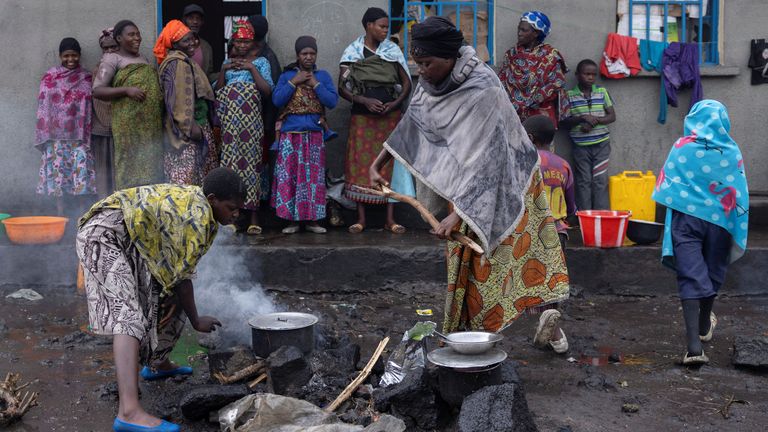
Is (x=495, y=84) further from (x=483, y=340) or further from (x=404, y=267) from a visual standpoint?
(x=404, y=267)

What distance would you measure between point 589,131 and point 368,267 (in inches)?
116

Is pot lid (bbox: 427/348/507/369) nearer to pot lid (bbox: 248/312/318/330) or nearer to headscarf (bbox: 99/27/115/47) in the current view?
pot lid (bbox: 248/312/318/330)

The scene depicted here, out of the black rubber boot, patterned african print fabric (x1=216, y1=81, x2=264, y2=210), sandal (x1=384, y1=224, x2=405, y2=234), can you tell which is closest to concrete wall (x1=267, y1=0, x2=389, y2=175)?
patterned african print fabric (x1=216, y1=81, x2=264, y2=210)

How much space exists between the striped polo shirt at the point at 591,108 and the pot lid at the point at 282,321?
478 cm

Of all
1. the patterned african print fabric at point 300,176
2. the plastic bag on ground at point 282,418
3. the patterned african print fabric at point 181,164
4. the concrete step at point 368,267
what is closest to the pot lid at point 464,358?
the plastic bag on ground at point 282,418

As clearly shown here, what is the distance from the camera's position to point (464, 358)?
4398 millimetres

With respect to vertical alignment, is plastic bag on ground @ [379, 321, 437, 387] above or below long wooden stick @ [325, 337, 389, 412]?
above

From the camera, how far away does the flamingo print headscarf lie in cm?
548

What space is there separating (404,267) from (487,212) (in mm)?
3284

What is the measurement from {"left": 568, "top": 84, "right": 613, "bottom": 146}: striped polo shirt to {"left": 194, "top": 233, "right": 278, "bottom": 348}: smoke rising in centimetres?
374

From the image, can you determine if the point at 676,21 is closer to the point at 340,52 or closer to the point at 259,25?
the point at 340,52

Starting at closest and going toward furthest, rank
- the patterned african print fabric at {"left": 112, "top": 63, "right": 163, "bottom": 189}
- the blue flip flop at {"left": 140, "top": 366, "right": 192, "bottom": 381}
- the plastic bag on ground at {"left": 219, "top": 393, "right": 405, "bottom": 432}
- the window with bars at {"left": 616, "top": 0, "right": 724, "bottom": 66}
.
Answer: the plastic bag on ground at {"left": 219, "top": 393, "right": 405, "bottom": 432} → the blue flip flop at {"left": 140, "top": 366, "right": 192, "bottom": 381} → the patterned african print fabric at {"left": 112, "top": 63, "right": 163, "bottom": 189} → the window with bars at {"left": 616, "top": 0, "right": 724, "bottom": 66}

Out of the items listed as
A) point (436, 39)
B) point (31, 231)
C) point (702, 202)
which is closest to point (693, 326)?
point (702, 202)

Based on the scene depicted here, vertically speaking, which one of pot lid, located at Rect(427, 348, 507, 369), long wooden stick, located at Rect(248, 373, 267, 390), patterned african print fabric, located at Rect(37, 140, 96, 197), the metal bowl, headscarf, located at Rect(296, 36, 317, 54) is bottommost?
long wooden stick, located at Rect(248, 373, 267, 390)
